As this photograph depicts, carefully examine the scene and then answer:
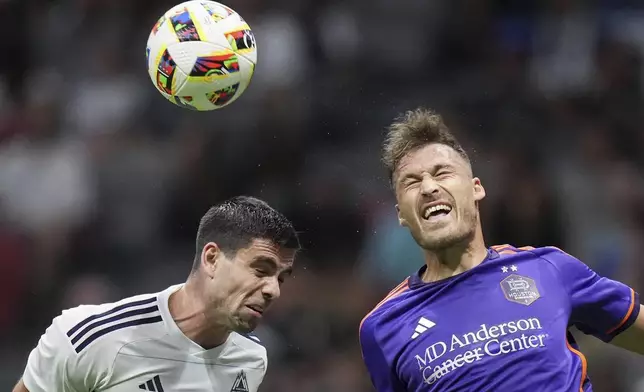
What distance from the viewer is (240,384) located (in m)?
4.69

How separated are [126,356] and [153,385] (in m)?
0.16

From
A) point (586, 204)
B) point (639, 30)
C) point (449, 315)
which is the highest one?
point (639, 30)

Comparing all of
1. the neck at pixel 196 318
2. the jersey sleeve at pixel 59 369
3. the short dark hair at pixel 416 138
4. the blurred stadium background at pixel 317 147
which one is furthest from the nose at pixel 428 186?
the blurred stadium background at pixel 317 147

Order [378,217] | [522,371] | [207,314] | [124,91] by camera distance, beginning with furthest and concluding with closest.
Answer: [124,91] < [378,217] < [207,314] < [522,371]

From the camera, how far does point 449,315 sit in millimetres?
4375

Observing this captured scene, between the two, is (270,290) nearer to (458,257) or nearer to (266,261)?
(266,261)

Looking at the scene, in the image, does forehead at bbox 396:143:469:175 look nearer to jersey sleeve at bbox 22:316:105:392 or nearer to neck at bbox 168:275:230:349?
neck at bbox 168:275:230:349

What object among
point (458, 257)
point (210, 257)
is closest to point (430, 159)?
point (458, 257)

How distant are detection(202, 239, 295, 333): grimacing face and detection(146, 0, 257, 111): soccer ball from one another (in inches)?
38.0

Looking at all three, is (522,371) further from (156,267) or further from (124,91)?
(124,91)

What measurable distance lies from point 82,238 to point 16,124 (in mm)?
1314

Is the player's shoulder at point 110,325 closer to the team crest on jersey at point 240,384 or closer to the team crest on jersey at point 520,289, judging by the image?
the team crest on jersey at point 240,384

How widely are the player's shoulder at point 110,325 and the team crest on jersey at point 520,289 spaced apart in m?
1.41

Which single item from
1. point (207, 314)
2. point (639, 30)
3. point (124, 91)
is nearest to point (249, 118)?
point (124, 91)
